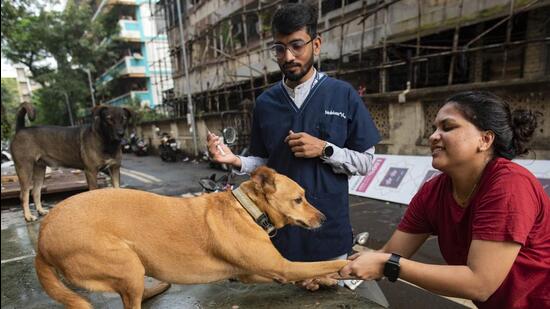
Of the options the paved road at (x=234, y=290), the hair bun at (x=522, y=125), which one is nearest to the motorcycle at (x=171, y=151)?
the paved road at (x=234, y=290)

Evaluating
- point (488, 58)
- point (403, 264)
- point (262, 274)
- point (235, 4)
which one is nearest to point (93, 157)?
point (262, 274)

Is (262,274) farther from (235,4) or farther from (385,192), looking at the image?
(235,4)

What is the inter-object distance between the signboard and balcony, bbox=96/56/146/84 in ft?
96.2

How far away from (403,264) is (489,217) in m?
0.42

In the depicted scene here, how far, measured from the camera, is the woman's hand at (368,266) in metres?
1.56

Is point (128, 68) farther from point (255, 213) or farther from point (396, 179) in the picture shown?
point (255, 213)

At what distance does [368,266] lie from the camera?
158 centimetres

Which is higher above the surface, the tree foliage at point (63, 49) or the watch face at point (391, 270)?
the tree foliage at point (63, 49)

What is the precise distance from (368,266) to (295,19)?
138 cm

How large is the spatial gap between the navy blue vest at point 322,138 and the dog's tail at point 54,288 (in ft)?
4.10

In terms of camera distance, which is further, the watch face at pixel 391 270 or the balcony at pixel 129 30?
the balcony at pixel 129 30

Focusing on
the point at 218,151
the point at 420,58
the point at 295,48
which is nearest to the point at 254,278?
the point at 218,151

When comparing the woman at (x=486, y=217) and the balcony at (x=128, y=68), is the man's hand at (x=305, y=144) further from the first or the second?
the balcony at (x=128, y=68)

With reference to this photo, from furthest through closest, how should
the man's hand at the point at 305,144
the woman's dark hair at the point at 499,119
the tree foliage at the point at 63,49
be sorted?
1. the tree foliage at the point at 63,49
2. the man's hand at the point at 305,144
3. the woman's dark hair at the point at 499,119
